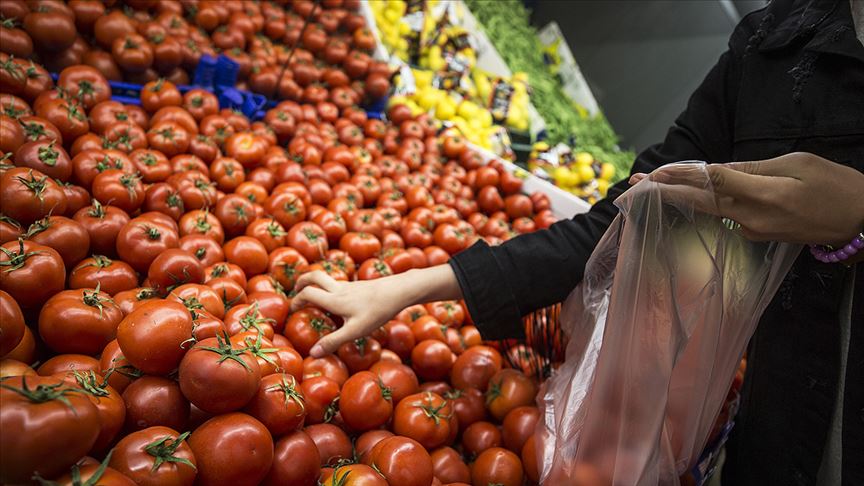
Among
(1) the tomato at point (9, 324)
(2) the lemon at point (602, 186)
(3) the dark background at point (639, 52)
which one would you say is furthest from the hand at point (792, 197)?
(3) the dark background at point (639, 52)

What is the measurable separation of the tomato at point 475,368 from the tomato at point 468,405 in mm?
34

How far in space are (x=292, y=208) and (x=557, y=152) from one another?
10.1ft

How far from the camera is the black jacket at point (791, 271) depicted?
4.25ft

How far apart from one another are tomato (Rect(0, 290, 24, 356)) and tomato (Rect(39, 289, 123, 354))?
0.22 m

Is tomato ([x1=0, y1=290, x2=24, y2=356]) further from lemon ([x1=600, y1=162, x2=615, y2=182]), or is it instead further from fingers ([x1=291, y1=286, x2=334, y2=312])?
lemon ([x1=600, y1=162, x2=615, y2=182])

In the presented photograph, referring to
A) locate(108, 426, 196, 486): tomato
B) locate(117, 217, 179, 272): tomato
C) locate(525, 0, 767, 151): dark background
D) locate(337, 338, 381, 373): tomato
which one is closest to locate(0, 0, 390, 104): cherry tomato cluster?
locate(117, 217, 179, 272): tomato

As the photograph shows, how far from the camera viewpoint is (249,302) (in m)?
1.81

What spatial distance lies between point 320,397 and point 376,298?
353 millimetres

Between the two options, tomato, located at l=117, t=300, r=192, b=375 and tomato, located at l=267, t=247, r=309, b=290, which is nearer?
tomato, located at l=117, t=300, r=192, b=375

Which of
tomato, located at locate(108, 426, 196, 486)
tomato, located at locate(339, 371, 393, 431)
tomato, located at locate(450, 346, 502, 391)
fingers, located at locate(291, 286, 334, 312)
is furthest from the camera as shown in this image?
tomato, located at locate(450, 346, 502, 391)

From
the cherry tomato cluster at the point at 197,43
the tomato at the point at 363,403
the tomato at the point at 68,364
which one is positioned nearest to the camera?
the tomato at the point at 68,364

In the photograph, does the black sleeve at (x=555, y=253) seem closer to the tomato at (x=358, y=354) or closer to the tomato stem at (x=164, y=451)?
the tomato at (x=358, y=354)

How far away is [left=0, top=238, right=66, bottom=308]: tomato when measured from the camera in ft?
4.04

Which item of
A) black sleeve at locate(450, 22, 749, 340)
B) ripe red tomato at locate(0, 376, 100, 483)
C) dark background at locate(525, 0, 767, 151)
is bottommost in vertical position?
ripe red tomato at locate(0, 376, 100, 483)
